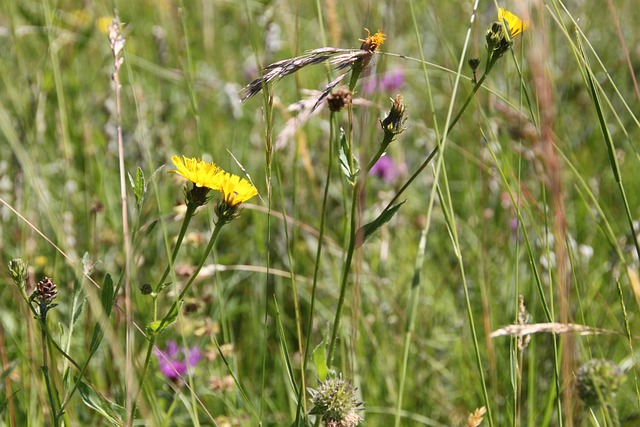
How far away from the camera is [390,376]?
4.70 feet

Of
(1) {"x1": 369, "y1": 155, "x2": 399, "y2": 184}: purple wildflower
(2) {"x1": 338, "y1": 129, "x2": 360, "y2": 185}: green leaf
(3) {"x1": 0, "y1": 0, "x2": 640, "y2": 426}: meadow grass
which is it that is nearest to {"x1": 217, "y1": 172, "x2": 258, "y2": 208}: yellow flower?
(3) {"x1": 0, "y1": 0, "x2": 640, "y2": 426}: meadow grass

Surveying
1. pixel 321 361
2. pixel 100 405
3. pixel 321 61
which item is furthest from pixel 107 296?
pixel 321 61

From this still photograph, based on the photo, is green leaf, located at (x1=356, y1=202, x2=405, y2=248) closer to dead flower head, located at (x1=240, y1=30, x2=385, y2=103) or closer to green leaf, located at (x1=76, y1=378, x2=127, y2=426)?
dead flower head, located at (x1=240, y1=30, x2=385, y2=103)

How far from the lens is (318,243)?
972 mm

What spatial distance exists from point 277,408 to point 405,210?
80 cm

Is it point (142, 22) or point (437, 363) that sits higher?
point (142, 22)

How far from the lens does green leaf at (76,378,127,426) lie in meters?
0.86

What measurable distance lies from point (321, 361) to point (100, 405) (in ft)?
0.88

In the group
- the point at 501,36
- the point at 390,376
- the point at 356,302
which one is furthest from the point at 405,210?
the point at 501,36

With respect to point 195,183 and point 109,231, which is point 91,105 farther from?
point 195,183


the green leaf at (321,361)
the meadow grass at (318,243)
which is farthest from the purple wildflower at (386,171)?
the green leaf at (321,361)

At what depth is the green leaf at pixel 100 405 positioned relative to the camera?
0.86 m

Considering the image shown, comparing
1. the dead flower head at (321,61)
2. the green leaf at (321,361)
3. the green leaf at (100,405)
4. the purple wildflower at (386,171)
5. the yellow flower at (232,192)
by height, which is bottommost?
the green leaf at (100,405)

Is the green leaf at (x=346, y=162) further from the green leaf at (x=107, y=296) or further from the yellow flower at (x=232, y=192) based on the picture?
the green leaf at (x=107, y=296)
